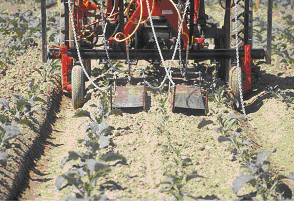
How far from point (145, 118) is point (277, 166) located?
6.53ft

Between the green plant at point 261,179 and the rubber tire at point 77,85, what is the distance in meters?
3.12

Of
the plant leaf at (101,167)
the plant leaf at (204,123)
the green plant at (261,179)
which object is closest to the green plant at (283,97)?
the plant leaf at (204,123)

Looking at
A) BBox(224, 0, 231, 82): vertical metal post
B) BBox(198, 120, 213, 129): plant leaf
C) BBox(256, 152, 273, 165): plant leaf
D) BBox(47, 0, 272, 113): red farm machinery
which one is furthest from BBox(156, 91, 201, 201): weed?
BBox(224, 0, 231, 82): vertical metal post

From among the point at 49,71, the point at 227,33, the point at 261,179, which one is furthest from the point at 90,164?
the point at 227,33

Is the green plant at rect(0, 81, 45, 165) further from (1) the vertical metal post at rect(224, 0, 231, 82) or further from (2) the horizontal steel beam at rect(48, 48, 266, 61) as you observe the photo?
(1) the vertical metal post at rect(224, 0, 231, 82)

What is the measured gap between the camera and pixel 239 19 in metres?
8.05

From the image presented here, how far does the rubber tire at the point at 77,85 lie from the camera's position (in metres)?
6.77

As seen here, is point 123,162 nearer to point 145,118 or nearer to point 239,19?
point 145,118

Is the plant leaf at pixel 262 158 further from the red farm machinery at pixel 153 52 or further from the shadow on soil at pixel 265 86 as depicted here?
the shadow on soil at pixel 265 86

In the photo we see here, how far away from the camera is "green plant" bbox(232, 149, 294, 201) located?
160 inches

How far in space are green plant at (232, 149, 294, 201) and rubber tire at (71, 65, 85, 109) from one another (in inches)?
123

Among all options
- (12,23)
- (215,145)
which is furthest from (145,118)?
(12,23)

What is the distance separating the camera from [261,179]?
4.33 meters

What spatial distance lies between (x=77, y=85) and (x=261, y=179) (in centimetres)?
343
